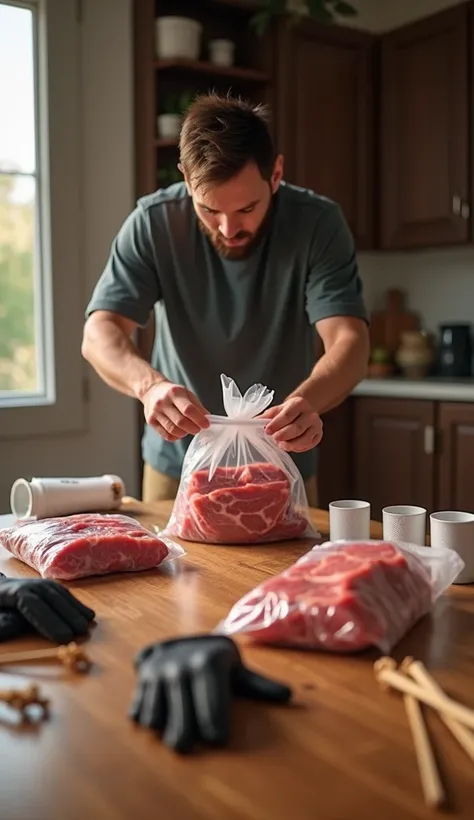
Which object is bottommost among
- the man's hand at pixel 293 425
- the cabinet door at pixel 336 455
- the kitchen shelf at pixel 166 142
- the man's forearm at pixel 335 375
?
the cabinet door at pixel 336 455

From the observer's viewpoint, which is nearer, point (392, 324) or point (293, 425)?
point (293, 425)

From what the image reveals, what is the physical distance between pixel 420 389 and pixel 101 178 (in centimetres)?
134

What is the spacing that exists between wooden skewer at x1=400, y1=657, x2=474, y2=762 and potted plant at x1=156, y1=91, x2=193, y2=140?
250cm

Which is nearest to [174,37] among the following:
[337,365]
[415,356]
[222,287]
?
[222,287]

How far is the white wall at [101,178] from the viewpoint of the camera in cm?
303

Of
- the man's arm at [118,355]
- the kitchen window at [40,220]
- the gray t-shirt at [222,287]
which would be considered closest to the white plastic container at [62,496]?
the man's arm at [118,355]

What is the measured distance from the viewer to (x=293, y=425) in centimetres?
144

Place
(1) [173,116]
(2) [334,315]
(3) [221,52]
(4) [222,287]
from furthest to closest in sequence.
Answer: (3) [221,52], (1) [173,116], (4) [222,287], (2) [334,315]

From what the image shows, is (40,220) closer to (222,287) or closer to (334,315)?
(222,287)

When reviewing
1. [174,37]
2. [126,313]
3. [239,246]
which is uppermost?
[174,37]

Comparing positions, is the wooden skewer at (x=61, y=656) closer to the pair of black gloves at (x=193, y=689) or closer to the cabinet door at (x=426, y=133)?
the pair of black gloves at (x=193, y=689)

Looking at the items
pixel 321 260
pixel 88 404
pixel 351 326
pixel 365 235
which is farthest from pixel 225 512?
pixel 365 235

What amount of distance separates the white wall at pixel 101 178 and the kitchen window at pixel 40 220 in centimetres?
4

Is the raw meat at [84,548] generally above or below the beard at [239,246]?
below
